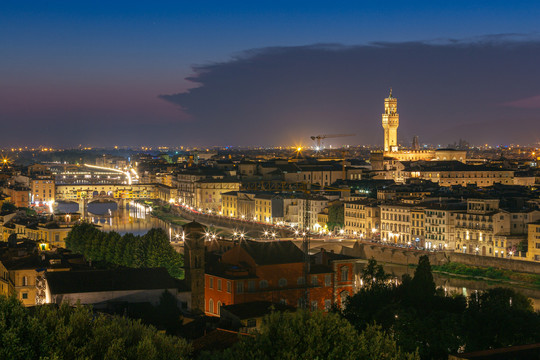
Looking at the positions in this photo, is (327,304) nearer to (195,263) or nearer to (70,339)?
(195,263)

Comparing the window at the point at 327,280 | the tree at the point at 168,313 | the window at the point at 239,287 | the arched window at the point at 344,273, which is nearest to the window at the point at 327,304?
the window at the point at 327,280

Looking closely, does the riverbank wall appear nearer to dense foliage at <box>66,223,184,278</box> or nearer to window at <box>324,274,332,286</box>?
dense foliage at <box>66,223,184,278</box>

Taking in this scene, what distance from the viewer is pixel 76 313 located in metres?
9.25

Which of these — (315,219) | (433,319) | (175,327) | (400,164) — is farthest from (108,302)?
(400,164)

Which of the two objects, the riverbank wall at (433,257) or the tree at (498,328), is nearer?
the tree at (498,328)

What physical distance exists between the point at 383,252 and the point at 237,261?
44.9 ft

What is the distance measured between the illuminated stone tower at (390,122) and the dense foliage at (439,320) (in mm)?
54630

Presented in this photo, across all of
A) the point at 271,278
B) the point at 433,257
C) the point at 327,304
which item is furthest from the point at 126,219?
the point at 271,278

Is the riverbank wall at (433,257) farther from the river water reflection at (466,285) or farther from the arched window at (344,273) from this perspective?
the arched window at (344,273)

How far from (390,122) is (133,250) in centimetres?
5094

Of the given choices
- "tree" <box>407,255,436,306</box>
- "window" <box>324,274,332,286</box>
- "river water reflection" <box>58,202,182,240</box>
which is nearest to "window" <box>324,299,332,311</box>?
"window" <box>324,274,332,286</box>

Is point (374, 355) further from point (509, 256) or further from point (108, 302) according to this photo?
point (509, 256)

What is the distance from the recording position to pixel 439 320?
1459 centimetres

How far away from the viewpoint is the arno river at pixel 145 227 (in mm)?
26016
